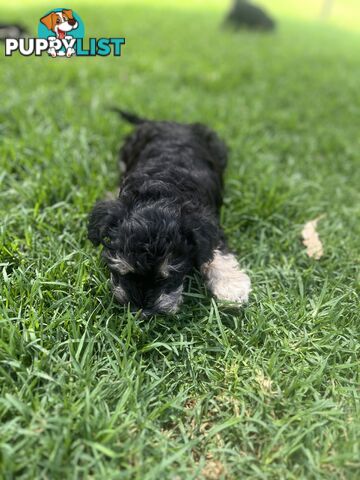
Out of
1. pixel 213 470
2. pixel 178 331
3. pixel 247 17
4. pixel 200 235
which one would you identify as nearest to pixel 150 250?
pixel 200 235

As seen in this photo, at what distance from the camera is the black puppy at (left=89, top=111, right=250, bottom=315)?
102 inches

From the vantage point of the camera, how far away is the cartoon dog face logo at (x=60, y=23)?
A: 5301 millimetres

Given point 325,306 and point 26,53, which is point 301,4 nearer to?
point 26,53

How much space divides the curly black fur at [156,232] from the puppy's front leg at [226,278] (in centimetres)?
13

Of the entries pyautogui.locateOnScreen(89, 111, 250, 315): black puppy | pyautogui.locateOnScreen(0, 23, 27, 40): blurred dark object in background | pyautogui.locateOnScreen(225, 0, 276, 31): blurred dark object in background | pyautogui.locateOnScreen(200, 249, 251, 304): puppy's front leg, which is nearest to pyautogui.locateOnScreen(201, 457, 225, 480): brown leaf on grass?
pyautogui.locateOnScreen(89, 111, 250, 315): black puppy

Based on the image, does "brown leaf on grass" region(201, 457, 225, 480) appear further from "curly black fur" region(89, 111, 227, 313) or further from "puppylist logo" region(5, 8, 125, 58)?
"puppylist logo" region(5, 8, 125, 58)

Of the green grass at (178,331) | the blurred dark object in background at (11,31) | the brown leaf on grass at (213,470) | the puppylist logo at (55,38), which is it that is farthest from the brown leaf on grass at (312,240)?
the blurred dark object in background at (11,31)

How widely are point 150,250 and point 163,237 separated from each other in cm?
12

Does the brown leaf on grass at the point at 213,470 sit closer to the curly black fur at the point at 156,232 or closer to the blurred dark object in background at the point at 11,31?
the curly black fur at the point at 156,232

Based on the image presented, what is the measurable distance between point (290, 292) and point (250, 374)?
0.81 meters

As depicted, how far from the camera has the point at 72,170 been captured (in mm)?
4172

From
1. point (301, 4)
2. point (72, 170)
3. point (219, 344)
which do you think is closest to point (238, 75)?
point (72, 170)

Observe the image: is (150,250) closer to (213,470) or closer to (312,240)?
(213,470)

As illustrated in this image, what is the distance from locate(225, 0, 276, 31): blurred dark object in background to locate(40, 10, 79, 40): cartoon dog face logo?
7612mm
